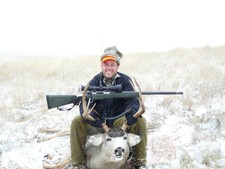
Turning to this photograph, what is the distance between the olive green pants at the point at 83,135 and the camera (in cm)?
471

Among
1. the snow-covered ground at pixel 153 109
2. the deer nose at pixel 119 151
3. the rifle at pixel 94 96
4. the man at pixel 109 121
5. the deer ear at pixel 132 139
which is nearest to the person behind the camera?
the deer nose at pixel 119 151

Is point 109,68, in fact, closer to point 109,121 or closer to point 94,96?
point 94,96

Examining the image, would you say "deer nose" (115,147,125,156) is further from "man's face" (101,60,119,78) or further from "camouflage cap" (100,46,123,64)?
"camouflage cap" (100,46,123,64)

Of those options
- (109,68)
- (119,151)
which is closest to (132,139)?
(119,151)

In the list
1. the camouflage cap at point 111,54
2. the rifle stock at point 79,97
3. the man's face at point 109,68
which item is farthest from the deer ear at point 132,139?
the camouflage cap at point 111,54

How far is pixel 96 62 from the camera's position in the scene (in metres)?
12.1

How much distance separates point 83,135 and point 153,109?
2811 mm

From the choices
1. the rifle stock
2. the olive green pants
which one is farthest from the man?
the rifle stock

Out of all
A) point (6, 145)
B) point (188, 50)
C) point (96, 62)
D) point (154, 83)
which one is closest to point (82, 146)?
point (6, 145)

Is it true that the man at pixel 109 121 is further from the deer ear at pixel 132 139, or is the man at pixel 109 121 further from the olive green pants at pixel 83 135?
the deer ear at pixel 132 139

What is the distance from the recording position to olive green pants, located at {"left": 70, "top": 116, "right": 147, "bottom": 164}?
15.4 feet

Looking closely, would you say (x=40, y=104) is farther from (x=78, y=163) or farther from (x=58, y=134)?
(x=78, y=163)

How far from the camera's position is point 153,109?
7.31 metres

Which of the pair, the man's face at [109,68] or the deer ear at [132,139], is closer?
the deer ear at [132,139]
